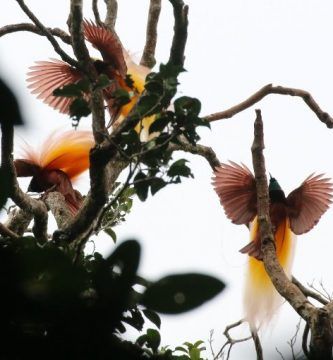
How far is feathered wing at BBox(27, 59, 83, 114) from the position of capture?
3.97 metres

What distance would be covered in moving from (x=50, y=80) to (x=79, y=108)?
1.97 metres

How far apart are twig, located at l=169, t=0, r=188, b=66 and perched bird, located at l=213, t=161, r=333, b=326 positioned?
70.6 inches

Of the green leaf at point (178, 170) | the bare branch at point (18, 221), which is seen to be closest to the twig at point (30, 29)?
the bare branch at point (18, 221)

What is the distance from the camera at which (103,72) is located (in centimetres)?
332

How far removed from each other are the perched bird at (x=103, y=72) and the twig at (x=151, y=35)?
3.9 inches

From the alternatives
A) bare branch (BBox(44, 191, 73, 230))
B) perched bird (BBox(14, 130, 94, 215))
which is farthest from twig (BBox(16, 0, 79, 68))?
perched bird (BBox(14, 130, 94, 215))

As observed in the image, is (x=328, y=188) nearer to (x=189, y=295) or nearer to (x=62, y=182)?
(x=62, y=182)

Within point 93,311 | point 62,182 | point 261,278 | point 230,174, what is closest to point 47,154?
point 62,182

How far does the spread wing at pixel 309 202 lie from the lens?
12.9 ft

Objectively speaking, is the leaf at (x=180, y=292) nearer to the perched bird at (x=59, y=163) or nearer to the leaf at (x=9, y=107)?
the leaf at (x=9, y=107)

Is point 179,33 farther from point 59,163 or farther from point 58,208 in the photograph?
point 59,163

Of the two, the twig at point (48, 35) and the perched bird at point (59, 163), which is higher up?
the twig at point (48, 35)

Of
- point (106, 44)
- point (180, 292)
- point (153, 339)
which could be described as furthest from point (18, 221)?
point (180, 292)

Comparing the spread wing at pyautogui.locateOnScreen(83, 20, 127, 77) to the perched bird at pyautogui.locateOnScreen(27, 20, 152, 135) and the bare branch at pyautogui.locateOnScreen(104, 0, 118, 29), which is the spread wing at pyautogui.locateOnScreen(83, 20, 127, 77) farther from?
the bare branch at pyautogui.locateOnScreen(104, 0, 118, 29)
